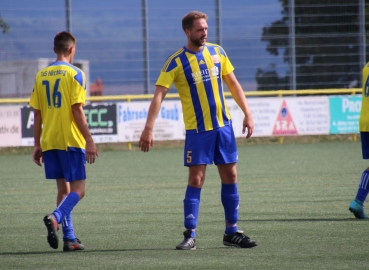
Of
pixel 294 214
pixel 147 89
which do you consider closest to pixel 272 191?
pixel 294 214

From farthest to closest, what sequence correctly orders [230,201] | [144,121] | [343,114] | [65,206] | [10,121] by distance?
1. [343,114]
2. [144,121]
3. [10,121]
4. [230,201]
5. [65,206]

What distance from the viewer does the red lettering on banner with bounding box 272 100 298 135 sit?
21.6m

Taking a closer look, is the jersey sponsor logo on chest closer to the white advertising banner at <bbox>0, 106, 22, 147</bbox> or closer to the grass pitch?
the grass pitch

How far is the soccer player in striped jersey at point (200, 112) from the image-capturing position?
6.58 m

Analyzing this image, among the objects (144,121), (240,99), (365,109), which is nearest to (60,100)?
(240,99)

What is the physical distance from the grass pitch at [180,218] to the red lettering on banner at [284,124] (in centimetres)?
540

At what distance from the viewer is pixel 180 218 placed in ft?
27.7

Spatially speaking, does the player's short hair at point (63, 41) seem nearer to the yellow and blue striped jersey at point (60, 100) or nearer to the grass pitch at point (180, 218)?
the yellow and blue striped jersey at point (60, 100)

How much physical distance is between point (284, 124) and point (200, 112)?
1526 centimetres

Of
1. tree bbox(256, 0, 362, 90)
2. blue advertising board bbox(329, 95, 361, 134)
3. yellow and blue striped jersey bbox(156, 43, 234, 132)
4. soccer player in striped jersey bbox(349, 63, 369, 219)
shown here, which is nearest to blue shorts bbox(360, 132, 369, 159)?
soccer player in striped jersey bbox(349, 63, 369, 219)

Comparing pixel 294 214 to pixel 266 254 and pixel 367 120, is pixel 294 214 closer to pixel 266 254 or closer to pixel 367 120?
pixel 367 120

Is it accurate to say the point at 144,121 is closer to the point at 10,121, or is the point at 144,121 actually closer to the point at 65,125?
the point at 10,121

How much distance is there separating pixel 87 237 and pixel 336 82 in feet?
57.8

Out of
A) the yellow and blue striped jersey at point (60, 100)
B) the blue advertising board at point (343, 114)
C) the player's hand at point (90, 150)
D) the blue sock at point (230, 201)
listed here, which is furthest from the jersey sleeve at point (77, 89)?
the blue advertising board at point (343, 114)
